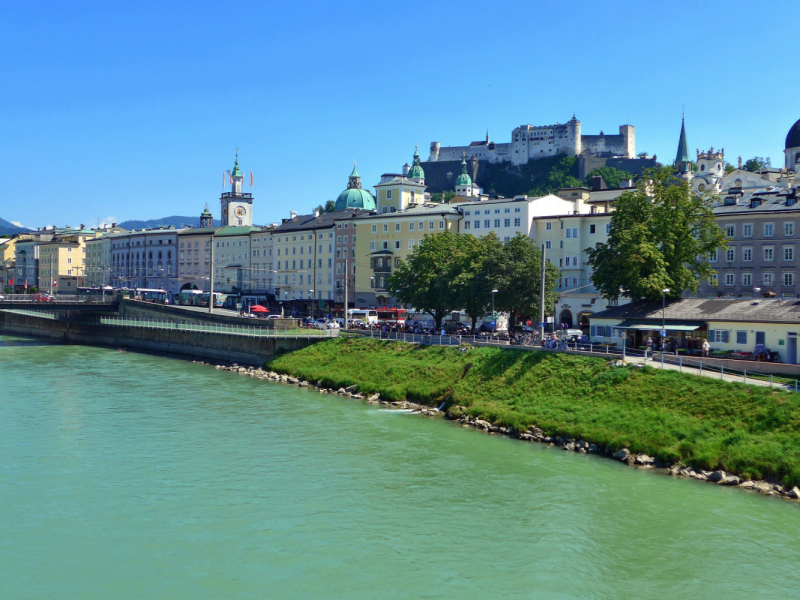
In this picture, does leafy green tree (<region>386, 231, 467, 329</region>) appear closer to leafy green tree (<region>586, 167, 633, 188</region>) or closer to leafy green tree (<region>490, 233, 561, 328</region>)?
leafy green tree (<region>490, 233, 561, 328</region>)

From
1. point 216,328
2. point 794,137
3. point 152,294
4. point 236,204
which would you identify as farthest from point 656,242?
point 236,204

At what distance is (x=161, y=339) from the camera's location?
79.4 m

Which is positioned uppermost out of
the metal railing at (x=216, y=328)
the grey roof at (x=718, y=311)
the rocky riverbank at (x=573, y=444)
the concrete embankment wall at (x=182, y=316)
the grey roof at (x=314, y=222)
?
the grey roof at (x=314, y=222)

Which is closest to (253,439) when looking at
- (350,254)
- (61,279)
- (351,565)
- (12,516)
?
(12,516)

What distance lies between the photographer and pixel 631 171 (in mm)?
183375

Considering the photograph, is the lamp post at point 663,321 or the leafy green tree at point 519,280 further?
the leafy green tree at point 519,280

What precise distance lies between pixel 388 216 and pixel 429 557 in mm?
74707

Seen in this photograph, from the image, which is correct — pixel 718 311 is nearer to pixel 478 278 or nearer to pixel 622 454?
pixel 622 454

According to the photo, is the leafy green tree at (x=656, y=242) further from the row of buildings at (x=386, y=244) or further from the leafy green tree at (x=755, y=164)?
the leafy green tree at (x=755, y=164)

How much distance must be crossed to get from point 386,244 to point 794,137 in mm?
73665

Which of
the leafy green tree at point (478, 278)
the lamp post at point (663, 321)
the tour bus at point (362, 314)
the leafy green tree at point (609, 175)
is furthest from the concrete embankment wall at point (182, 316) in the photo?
the leafy green tree at point (609, 175)

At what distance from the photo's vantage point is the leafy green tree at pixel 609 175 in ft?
558

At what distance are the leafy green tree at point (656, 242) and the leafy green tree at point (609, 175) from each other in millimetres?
118746

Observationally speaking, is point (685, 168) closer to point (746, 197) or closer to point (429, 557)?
point (746, 197)
